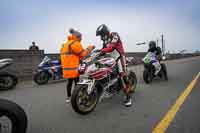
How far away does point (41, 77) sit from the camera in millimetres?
8148

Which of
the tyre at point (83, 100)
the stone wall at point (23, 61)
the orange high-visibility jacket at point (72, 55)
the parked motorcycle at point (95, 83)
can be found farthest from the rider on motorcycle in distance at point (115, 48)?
the stone wall at point (23, 61)

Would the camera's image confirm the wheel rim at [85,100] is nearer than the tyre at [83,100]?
No

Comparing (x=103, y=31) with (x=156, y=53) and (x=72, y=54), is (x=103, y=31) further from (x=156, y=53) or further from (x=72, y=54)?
(x=156, y=53)

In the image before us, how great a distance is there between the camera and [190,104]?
4.05 meters

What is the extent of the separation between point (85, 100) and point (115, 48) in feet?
4.51

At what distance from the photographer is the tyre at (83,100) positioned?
351 centimetres

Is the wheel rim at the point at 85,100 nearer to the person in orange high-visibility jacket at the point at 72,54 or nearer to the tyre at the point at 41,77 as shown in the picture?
the person in orange high-visibility jacket at the point at 72,54

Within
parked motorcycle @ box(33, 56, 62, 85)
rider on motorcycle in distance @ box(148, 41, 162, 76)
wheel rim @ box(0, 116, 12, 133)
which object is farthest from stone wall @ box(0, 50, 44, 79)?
wheel rim @ box(0, 116, 12, 133)

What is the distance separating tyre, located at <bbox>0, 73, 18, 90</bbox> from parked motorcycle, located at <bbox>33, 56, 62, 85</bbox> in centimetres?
101

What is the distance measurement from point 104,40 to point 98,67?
0.71 metres

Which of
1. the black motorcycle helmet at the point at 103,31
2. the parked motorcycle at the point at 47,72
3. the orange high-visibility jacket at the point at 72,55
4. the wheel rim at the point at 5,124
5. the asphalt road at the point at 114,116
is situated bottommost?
the asphalt road at the point at 114,116

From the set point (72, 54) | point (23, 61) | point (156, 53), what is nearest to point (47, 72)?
point (23, 61)

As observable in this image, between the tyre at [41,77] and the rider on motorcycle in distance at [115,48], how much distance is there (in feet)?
15.4

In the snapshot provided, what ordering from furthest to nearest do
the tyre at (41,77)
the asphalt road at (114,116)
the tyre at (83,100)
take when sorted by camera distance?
the tyre at (41,77) < the tyre at (83,100) < the asphalt road at (114,116)
